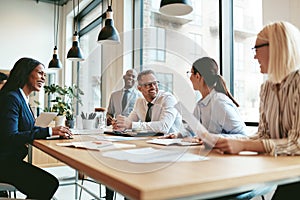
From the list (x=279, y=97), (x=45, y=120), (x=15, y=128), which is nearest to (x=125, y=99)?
(x=45, y=120)

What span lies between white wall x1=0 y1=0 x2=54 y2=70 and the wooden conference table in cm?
539

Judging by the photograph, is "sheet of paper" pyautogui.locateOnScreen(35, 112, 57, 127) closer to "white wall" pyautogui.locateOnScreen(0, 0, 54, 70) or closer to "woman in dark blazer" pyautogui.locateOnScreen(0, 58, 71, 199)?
"woman in dark blazer" pyautogui.locateOnScreen(0, 58, 71, 199)

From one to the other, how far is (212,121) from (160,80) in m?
0.80

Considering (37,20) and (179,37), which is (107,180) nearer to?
(179,37)

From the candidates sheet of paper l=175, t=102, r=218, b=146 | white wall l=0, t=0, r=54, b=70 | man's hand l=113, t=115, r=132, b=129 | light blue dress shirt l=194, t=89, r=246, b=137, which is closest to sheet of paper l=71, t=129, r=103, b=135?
man's hand l=113, t=115, r=132, b=129

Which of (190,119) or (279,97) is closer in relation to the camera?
(279,97)

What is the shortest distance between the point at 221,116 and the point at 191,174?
959 millimetres

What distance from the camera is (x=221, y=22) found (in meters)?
2.71

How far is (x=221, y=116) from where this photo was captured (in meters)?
1.63

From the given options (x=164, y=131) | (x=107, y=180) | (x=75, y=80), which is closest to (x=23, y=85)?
(x=164, y=131)

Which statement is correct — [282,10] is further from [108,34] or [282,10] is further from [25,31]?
[25,31]

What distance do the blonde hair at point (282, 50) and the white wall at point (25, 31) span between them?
18.1ft

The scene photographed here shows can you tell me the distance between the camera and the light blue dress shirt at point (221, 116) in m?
1.60

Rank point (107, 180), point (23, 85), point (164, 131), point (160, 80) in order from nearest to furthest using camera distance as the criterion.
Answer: point (107, 180), point (23, 85), point (164, 131), point (160, 80)
